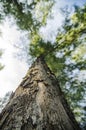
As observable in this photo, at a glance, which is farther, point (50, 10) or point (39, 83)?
point (50, 10)

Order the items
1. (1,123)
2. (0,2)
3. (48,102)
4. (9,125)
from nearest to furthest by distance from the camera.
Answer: (9,125), (1,123), (48,102), (0,2)

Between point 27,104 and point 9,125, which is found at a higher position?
point 27,104

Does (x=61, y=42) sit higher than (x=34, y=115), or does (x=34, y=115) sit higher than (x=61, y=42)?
(x=61, y=42)

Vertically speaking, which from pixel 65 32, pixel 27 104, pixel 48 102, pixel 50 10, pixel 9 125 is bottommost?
pixel 9 125

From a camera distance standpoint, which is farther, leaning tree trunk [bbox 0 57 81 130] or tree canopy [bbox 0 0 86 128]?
tree canopy [bbox 0 0 86 128]

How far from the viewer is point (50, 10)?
10188mm

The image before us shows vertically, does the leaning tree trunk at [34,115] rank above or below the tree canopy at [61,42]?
below

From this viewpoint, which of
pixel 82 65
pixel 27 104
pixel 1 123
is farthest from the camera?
pixel 82 65

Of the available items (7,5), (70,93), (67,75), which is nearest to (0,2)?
(7,5)

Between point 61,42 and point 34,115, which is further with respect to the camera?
point 61,42

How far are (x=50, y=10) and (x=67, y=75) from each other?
3.80 meters

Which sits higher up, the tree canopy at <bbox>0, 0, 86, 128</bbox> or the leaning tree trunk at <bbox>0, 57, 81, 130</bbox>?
the tree canopy at <bbox>0, 0, 86, 128</bbox>

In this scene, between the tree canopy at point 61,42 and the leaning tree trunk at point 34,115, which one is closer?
the leaning tree trunk at point 34,115

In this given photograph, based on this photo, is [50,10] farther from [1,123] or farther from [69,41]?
[1,123]
